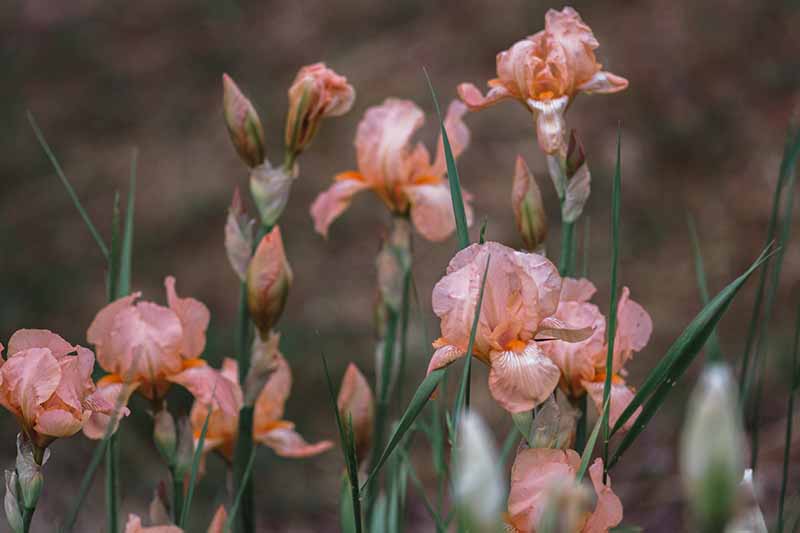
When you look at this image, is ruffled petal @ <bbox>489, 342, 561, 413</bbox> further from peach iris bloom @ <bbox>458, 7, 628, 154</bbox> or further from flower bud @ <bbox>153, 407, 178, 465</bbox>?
flower bud @ <bbox>153, 407, 178, 465</bbox>

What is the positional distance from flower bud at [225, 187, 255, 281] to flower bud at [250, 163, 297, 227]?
2 centimetres

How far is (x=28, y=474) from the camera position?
65 centimetres

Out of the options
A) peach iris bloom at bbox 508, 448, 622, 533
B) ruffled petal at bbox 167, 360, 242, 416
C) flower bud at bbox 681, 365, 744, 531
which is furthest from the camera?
ruffled petal at bbox 167, 360, 242, 416

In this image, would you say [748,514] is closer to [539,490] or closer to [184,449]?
[539,490]

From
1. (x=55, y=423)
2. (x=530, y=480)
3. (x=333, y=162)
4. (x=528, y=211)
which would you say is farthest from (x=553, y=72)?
(x=333, y=162)

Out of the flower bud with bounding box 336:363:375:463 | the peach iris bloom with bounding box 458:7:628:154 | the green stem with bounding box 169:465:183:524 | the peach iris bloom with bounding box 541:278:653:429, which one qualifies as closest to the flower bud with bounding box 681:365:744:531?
the peach iris bloom with bounding box 541:278:653:429

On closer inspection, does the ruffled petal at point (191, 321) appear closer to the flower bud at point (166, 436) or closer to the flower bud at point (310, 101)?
the flower bud at point (166, 436)

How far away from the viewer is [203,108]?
99.1 inches

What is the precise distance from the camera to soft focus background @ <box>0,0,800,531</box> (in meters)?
2.02

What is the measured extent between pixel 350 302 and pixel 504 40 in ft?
2.62

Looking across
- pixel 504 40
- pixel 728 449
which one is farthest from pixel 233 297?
pixel 728 449

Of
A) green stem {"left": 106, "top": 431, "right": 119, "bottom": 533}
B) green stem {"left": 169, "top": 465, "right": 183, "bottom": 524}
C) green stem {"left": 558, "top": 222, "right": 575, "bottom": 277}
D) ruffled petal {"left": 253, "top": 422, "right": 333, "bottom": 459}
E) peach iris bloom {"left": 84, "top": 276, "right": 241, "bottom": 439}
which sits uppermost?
green stem {"left": 558, "top": 222, "right": 575, "bottom": 277}

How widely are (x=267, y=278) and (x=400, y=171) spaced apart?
26 centimetres

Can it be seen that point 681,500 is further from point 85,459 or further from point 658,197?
point 85,459
